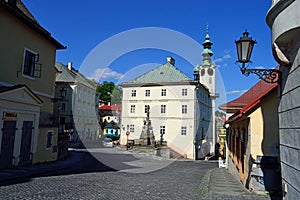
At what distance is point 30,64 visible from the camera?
14.3m

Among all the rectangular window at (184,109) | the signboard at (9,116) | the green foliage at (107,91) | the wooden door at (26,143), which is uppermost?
the green foliage at (107,91)

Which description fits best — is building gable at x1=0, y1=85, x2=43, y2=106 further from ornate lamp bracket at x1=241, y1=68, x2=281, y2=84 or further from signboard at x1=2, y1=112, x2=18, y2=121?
ornate lamp bracket at x1=241, y1=68, x2=281, y2=84

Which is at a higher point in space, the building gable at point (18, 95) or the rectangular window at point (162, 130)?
the building gable at point (18, 95)

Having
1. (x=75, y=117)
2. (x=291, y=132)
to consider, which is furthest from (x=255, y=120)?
(x=75, y=117)

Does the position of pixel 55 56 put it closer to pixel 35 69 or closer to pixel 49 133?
pixel 35 69

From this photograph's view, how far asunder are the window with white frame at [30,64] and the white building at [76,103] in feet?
78.7

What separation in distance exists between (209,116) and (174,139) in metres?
15.4

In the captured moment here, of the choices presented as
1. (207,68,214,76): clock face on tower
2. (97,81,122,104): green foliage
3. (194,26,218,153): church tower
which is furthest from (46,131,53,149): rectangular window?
(97,81,122,104): green foliage

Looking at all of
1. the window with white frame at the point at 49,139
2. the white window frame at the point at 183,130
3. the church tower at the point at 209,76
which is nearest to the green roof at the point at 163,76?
the white window frame at the point at 183,130

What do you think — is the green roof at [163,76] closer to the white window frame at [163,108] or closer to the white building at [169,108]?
the white building at [169,108]

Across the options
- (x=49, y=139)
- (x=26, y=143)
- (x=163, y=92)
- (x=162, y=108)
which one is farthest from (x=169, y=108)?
(x=26, y=143)

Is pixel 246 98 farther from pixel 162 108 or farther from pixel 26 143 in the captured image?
pixel 162 108

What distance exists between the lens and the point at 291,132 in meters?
4.34

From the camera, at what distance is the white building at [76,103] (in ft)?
133
